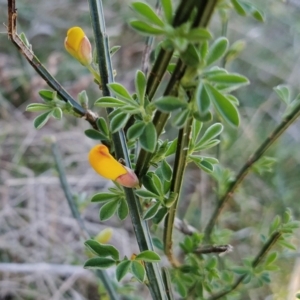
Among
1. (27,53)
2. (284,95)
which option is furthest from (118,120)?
(284,95)

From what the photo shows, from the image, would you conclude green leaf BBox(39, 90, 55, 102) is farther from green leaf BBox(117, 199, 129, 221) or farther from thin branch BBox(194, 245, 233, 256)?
thin branch BBox(194, 245, 233, 256)

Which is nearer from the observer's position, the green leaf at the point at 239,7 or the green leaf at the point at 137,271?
the green leaf at the point at 239,7

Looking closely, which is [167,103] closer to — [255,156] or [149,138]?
[149,138]

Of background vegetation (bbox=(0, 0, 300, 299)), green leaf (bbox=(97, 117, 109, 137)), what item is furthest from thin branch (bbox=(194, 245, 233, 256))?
background vegetation (bbox=(0, 0, 300, 299))

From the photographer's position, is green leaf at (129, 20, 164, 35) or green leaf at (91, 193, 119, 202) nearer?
Answer: green leaf at (129, 20, 164, 35)

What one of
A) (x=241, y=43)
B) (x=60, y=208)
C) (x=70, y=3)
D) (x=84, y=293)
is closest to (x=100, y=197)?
(x=241, y=43)

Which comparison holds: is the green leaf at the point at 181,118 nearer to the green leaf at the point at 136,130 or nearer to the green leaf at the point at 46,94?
the green leaf at the point at 136,130

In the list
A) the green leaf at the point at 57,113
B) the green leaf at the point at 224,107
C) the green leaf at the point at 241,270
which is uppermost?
the green leaf at the point at 224,107

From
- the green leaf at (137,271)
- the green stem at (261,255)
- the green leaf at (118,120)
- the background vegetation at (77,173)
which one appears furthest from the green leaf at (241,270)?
the background vegetation at (77,173)
